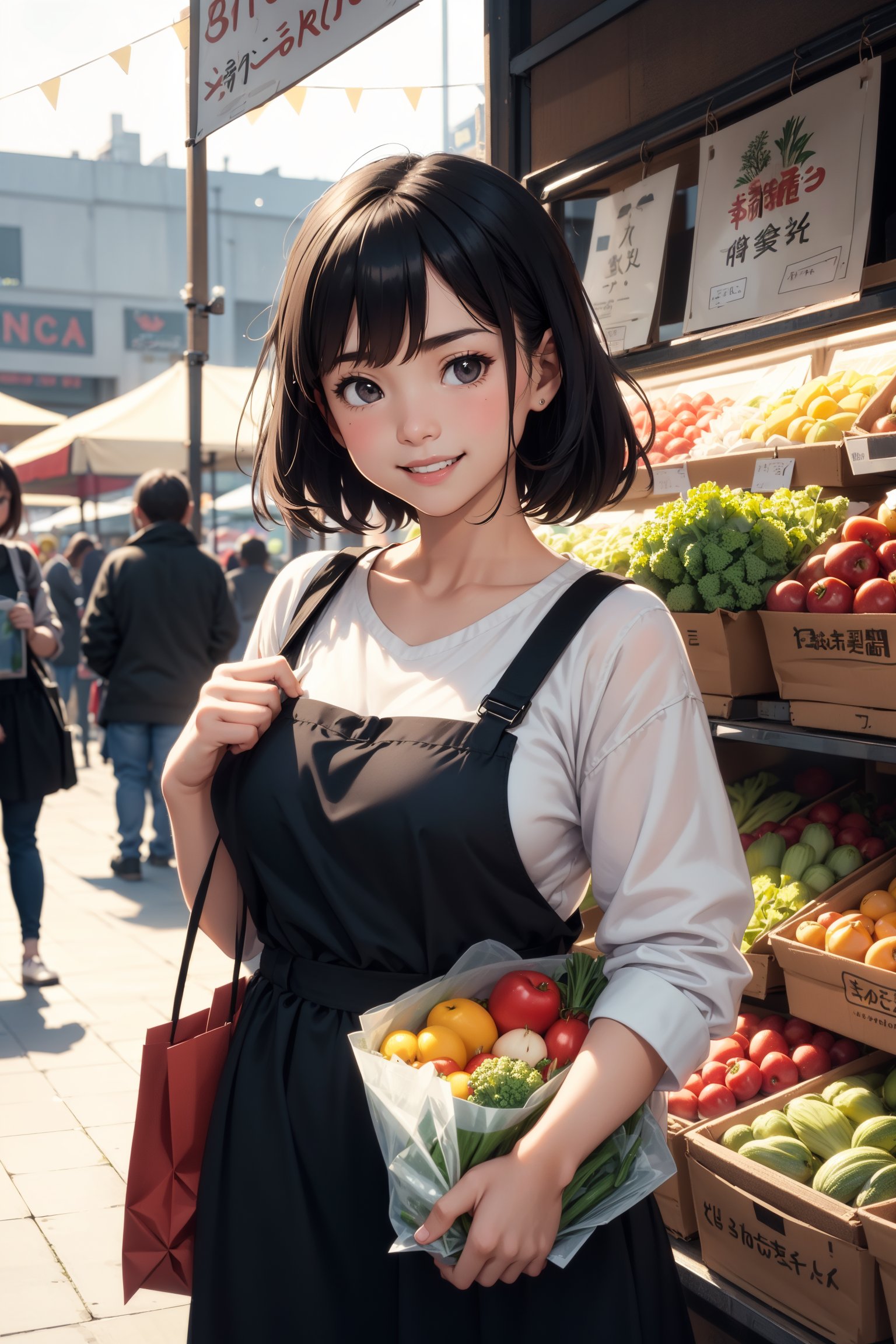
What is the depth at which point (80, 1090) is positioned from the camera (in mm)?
3939

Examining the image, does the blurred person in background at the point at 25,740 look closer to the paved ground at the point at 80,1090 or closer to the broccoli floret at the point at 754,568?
the paved ground at the point at 80,1090

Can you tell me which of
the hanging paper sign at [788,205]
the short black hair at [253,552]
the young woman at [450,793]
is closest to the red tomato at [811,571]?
the hanging paper sign at [788,205]

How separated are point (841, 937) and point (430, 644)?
4.13 feet

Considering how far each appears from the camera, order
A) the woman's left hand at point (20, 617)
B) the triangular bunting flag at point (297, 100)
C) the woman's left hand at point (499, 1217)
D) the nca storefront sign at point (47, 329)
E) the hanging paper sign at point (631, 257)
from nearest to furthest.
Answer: the woman's left hand at point (499, 1217), the hanging paper sign at point (631, 257), the woman's left hand at point (20, 617), the triangular bunting flag at point (297, 100), the nca storefront sign at point (47, 329)

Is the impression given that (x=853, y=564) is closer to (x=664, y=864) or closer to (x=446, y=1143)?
(x=664, y=864)

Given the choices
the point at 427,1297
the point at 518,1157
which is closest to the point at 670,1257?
the point at 427,1297

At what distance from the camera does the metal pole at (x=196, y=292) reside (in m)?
5.17

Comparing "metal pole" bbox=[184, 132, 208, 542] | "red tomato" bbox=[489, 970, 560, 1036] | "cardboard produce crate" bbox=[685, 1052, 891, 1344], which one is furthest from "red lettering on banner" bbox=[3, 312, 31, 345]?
"red tomato" bbox=[489, 970, 560, 1036]

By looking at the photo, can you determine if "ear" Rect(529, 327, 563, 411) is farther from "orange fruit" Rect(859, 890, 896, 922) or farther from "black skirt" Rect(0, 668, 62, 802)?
"black skirt" Rect(0, 668, 62, 802)

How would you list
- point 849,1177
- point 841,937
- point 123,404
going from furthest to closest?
point 123,404 < point 841,937 < point 849,1177

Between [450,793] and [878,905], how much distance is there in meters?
1.51

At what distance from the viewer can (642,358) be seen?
10.2ft

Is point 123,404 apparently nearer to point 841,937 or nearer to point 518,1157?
point 841,937

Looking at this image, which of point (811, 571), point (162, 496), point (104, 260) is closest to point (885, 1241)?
point (811, 571)
